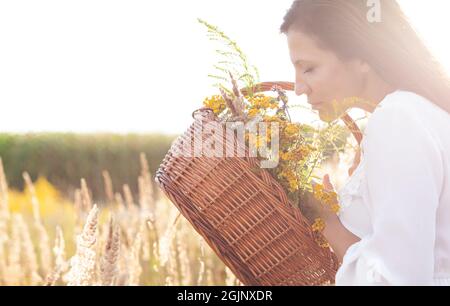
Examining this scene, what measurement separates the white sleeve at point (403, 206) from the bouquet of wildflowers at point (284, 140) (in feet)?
0.68

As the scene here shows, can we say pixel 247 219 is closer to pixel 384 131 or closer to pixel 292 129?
pixel 292 129

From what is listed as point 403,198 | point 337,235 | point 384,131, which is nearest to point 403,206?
point 403,198

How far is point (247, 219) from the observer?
6.62ft

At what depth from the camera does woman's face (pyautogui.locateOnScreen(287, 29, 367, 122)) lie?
205cm

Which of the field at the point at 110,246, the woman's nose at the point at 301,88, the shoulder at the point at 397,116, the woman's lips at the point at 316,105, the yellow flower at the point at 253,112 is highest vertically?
the woman's nose at the point at 301,88

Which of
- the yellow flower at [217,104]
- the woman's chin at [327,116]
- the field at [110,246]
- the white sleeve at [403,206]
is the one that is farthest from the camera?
the field at [110,246]

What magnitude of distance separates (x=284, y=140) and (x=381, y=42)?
0.40m

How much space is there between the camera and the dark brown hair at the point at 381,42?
2029 millimetres

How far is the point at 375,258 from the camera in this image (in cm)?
176

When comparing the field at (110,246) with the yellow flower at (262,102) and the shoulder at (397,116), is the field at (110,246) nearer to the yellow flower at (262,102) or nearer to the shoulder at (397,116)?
the yellow flower at (262,102)

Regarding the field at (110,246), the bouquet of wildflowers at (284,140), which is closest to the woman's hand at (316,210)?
the bouquet of wildflowers at (284,140)

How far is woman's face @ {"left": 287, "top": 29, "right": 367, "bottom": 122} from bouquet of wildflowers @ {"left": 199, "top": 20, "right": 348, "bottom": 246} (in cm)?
9

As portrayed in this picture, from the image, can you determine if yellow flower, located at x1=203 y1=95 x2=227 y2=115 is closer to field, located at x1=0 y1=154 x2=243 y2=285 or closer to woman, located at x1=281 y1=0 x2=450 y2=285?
woman, located at x1=281 y1=0 x2=450 y2=285

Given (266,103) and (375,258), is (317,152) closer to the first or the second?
(266,103)
